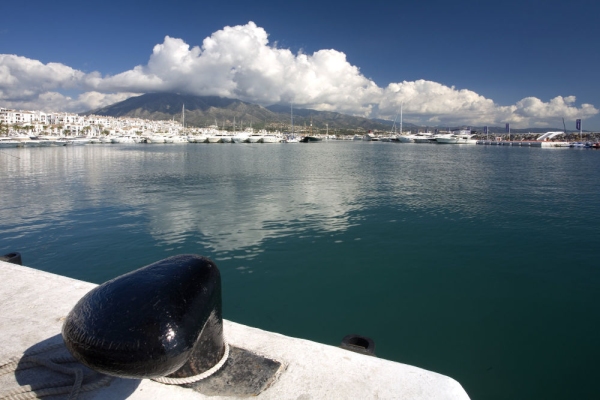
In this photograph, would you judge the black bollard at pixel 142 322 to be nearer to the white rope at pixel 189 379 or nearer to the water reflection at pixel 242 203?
the white rope at pixel 189 379

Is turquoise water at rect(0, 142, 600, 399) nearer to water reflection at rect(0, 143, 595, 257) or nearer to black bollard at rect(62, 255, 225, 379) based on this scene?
water reflection at rect(0, 143, 595, 257)

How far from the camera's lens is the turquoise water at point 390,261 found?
23.5 feet

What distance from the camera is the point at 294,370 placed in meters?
3.52

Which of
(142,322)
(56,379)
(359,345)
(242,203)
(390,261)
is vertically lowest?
(390,261)

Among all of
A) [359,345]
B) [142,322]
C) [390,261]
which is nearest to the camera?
[142,322]

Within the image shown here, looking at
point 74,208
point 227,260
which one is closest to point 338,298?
point 227,260

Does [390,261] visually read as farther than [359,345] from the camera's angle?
Yes

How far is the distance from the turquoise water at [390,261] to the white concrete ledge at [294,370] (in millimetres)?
3335

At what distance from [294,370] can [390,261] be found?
29.4 feet

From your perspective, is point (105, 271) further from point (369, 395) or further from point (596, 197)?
point (596, 197)

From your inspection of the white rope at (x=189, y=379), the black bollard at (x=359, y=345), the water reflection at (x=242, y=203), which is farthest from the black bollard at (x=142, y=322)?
the water reflection at (x=242, y=203)

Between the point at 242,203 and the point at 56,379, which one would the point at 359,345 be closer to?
the point at 56,379

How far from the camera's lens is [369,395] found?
3.19 meters

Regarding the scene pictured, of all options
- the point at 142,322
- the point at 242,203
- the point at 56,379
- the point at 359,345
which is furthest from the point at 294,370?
the point at 242,203
